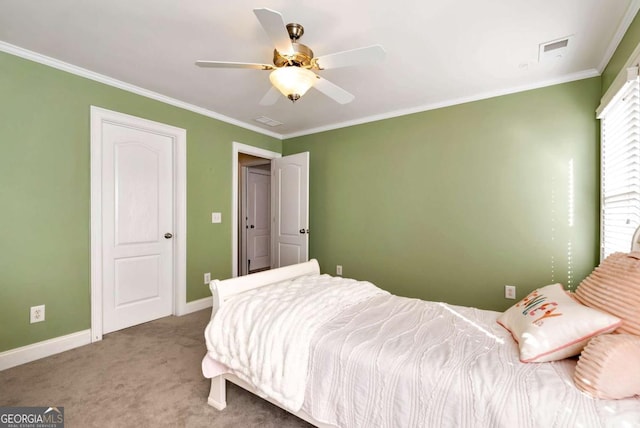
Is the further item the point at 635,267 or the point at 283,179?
the point at 283,179

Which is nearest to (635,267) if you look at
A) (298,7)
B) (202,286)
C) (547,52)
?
(547,52)

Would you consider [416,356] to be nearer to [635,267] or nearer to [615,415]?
[615,415]

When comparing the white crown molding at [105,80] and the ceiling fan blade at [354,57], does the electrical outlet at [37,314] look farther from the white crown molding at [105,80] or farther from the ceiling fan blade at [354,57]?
the ceiling fan blade at [354,57]

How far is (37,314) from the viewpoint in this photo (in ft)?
8.00

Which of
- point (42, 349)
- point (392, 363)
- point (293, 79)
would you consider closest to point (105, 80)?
point (293, 79)

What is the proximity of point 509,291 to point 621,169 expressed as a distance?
1.42m

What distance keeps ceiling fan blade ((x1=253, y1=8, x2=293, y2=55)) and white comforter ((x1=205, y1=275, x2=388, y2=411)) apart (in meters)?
1.49

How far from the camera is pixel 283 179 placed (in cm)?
440

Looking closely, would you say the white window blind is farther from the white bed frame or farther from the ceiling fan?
the white bed frame

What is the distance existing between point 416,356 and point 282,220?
3.32m

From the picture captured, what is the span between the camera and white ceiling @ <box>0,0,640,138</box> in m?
1.84

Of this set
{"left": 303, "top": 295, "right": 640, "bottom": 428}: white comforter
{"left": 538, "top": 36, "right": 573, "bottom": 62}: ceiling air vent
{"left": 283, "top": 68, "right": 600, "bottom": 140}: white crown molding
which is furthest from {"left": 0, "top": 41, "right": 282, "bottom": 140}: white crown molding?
{"left": 538, "top": 36, "right": 573, "bottom": 62}: ceiling air vent

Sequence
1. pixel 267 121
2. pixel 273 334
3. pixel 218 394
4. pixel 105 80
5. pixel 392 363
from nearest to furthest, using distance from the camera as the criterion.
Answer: pixel 392 363 → pixel 273 334 → pixel 218 394 → pixel 105 80 → pixel 267 121

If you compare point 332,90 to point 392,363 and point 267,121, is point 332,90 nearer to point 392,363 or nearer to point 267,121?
point 392,363
